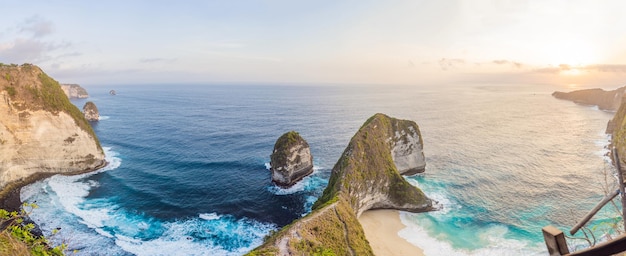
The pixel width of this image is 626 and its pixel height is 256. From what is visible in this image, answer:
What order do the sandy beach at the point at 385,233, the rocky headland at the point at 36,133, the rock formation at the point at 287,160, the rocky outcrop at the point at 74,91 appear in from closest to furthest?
1. the sandy beach at the point at 385,233
2. the rocky headland at the point at 36,133
3. the rock formation at the point at 287,160
4. the rocky outcrop at the point at 74,91

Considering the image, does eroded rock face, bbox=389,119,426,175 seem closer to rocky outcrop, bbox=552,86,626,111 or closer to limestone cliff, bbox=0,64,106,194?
limestone cliff, bbox=0,64,106,194

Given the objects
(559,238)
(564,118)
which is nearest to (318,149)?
(559,238)

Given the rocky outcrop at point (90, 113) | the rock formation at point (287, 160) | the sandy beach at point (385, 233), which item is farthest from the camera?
the rocky outcrop at point (90, 113)

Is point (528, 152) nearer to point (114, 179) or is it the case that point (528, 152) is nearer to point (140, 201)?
point (140, 201)

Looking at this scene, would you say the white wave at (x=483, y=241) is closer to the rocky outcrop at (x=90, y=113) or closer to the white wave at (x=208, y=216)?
the white wave at (x=208, y=216)

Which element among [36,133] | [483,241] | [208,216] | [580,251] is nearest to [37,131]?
[36,133]

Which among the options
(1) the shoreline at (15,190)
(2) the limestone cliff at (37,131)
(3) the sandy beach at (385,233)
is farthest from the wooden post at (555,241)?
(2) the limestone cliff at (37,131)
